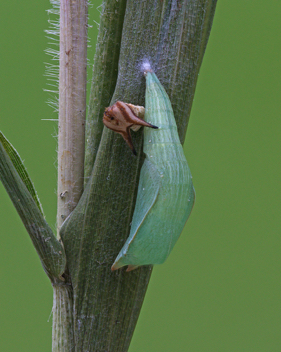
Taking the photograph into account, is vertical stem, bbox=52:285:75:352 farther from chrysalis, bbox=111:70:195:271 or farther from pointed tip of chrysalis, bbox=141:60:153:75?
pointed tip of chrysalis, bbox=141:60:153:75

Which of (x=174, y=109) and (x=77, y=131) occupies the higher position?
(x=174, y=109)

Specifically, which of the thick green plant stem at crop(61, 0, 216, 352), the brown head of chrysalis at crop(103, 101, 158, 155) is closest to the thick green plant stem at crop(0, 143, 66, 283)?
the thick green plant stem at crop(61, 0, 216, 352)

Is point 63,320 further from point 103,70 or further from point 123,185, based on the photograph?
point 103,70

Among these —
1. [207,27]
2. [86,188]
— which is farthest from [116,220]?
[207,27]

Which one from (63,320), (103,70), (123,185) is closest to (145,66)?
(103,70)

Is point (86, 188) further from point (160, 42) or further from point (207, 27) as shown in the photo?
point (207, 27)
